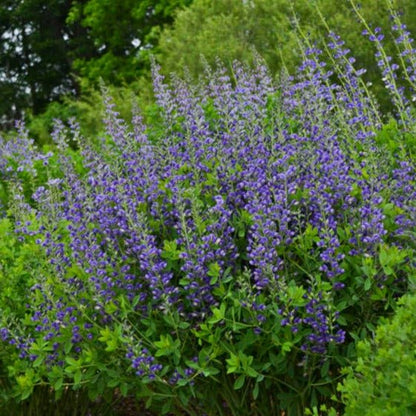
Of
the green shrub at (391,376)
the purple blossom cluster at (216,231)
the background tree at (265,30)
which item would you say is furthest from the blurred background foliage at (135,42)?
the green shrub at (391,376)

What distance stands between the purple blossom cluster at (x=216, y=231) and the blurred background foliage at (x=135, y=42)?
643 mm

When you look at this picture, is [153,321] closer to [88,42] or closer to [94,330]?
[94,330]

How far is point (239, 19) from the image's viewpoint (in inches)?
581

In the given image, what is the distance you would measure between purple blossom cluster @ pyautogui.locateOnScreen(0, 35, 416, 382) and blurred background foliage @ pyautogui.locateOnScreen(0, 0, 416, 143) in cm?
64

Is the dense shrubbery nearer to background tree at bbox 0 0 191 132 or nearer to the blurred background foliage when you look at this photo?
the blurred background foliage

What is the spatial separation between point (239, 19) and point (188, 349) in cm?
1194

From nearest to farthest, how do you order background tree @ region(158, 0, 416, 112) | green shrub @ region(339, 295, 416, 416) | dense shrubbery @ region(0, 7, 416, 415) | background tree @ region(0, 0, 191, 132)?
1. green shrub @ region(339, 295, 416, 416)
2. dense shrubbery @ region(0, 7, 416, 415)
3. background tree @ region(158, 0, 416, 112)
4. background tree @ region(0, 0, 191, 132)

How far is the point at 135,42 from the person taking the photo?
24656 millimetres

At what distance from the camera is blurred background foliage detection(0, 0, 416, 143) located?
1220cm

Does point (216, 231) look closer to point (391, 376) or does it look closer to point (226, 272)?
point (226, 272)

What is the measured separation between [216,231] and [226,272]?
286 millimetres

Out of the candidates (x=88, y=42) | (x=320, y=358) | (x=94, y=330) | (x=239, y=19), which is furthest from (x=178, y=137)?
(x=88, y=42)


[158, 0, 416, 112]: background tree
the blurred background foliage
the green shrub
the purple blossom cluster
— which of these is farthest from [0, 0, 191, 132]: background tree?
the green shrub

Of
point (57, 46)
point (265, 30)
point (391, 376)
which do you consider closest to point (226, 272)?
point (391, 376)
